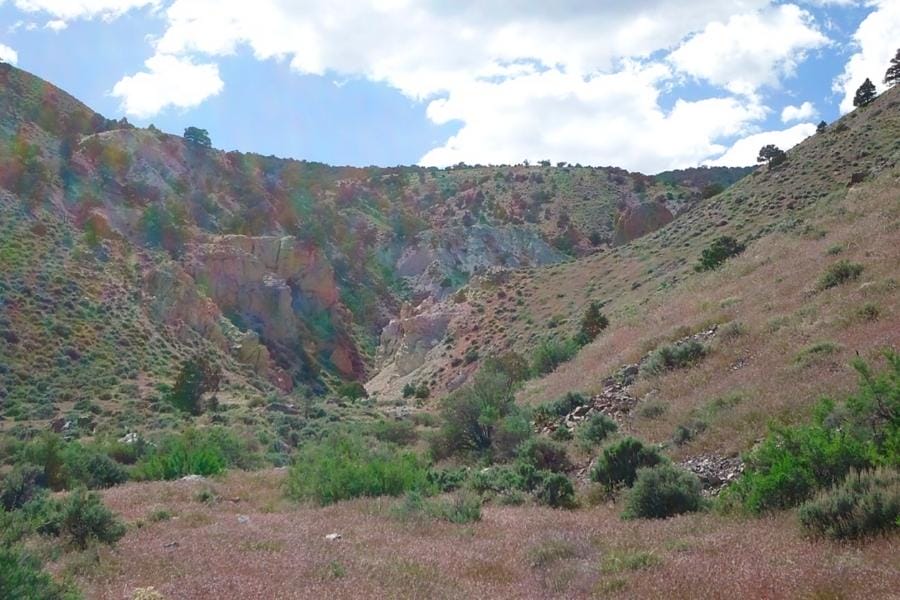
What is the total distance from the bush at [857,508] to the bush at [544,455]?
7.58 meters

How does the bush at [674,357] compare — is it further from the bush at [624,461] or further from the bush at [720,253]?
the bush at [720,253]

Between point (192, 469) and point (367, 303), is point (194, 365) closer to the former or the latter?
point (192, 469)

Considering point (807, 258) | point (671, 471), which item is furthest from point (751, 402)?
point (807, 258)

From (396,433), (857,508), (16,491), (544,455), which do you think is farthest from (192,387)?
(857,508)

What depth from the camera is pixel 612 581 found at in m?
6.04

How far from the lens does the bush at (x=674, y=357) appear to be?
18.2 m

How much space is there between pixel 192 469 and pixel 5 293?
79.3 ft

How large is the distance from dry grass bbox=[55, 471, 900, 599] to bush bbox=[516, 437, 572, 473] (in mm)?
3677

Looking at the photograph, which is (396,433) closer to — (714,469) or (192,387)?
(192,387)

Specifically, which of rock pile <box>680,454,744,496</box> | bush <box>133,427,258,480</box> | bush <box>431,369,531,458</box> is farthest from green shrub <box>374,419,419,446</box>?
rock pile <box>680,454,744,496</box>

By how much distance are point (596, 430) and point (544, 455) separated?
1479 millimetres

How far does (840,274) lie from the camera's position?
1883 centimetres

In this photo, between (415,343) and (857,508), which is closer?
(857,508)

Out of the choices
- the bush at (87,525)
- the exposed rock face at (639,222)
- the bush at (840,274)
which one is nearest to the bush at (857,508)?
the bush at (87,525)
